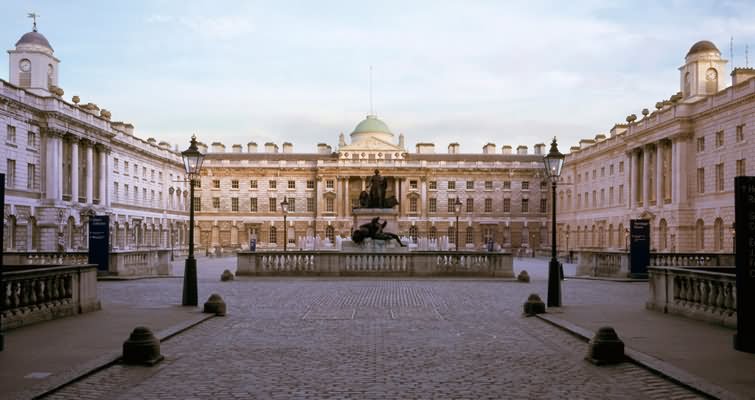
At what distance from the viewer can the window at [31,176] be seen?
51.8 meters

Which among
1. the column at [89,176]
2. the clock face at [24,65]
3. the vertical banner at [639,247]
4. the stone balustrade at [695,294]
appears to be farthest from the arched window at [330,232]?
the stone balustrade at [695,294]

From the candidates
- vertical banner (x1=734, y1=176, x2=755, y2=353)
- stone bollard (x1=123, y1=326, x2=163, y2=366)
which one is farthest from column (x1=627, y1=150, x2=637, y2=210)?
stone bollard (x1=123, y1=326, x2=163, y2=366)

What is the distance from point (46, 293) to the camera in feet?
48.0

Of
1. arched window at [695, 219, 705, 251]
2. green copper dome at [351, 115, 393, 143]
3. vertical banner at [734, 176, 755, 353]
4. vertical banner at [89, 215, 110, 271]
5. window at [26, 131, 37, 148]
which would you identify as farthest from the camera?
green copper dome at [351, 115, 393, 143]

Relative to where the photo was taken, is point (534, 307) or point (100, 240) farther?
point (100, 240)

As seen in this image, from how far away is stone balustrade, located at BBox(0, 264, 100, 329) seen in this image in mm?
13125

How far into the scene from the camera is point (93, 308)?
16.3 metres

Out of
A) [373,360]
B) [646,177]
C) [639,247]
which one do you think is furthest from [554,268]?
[646,177]

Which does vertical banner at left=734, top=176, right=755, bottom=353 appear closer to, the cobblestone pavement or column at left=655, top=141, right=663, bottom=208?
the cobblestone pavement

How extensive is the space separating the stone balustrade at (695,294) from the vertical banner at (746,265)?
2.70 meters

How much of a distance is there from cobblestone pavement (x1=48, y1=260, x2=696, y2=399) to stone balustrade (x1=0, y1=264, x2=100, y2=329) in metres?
3.07

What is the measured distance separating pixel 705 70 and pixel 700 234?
A: 13544 mm

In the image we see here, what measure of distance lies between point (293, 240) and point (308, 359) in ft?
291

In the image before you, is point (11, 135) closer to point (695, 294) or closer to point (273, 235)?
point (695, 294)
